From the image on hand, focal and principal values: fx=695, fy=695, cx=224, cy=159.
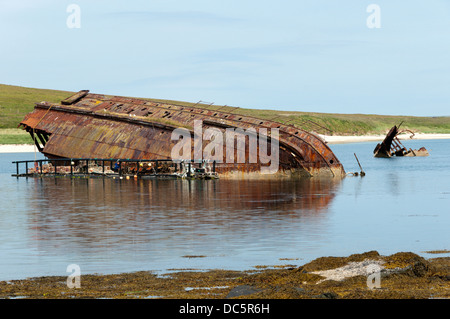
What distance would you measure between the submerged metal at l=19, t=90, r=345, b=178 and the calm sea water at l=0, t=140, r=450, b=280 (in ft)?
11.7

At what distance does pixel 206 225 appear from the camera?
894 inches

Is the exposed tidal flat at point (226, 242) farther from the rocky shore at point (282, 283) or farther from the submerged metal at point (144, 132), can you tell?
the submerged metal at point (144, 132)

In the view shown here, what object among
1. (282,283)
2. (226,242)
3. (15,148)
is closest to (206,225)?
(226,242)

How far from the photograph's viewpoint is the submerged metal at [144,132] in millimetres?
44375

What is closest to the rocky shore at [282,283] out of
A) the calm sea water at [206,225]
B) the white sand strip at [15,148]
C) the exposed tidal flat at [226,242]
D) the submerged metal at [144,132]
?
the exposed tidal flat at [226,242]

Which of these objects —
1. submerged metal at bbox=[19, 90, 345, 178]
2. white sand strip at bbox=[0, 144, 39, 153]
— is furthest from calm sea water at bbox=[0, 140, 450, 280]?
white sand strip at bbox=[0, 144, 39, 153]

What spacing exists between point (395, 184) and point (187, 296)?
36099mm

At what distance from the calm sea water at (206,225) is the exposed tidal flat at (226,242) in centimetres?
4

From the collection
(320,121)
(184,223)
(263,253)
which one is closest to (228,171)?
(184,223)

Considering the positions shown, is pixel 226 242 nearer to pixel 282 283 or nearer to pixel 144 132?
pixel 282 283

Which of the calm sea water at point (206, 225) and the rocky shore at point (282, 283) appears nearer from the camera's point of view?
the rocky shore at point (282, 283)

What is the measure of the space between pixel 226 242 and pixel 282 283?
249 inches

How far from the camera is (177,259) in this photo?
16016 millimetres
